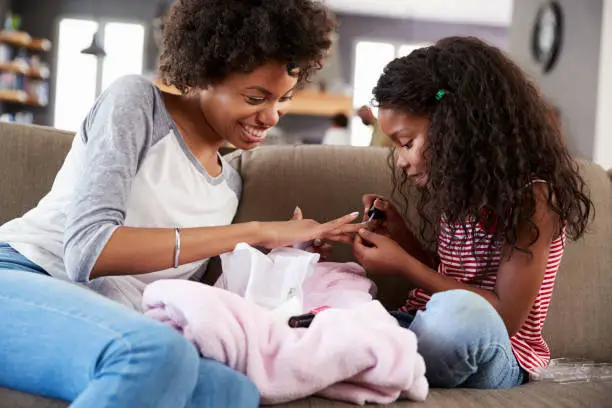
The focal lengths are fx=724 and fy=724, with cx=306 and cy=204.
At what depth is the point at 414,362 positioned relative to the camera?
44.6 inches

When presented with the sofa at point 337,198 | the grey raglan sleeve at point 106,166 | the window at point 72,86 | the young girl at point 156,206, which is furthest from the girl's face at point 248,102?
the window at point 72,86

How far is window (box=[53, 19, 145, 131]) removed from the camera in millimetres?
9992

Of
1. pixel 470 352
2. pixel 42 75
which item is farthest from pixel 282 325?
pixel 42 75

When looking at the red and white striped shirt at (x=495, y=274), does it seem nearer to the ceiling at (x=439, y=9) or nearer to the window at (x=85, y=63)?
the ceiling at (x=439, y=9)

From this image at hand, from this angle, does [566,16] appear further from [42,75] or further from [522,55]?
[42,75]

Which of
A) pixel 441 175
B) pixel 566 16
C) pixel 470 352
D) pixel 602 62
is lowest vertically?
pixel 470 352

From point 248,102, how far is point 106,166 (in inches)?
13.1

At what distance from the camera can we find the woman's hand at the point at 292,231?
1459mm

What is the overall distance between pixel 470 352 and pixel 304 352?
1.01 feet

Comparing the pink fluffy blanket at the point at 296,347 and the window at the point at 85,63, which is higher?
the window at the point at 85,63

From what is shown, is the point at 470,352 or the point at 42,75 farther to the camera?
the point at 42,75

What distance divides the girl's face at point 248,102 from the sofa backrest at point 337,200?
0.26m

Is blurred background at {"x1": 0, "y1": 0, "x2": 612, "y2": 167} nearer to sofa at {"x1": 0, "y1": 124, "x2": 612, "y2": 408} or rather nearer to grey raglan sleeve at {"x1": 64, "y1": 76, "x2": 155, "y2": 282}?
sofa at {"x1": 0, "y1": 124, "x2": 612, "y2": 408}

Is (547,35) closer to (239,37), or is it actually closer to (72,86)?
(239,37)
